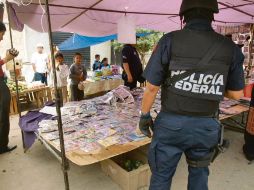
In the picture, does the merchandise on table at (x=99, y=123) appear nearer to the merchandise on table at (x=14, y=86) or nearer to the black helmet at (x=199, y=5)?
→ the black helmet at (x=199, y=5)

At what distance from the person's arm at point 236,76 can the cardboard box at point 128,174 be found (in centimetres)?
144

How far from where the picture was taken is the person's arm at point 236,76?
1965 mm

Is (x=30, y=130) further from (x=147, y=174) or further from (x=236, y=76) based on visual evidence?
(x=236, y=76)

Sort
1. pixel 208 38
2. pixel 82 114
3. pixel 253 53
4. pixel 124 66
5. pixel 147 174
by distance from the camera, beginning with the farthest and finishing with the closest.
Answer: pixel 253 53 < pixel 124 66 < pixel 82 114 < pixel 147 174 < pixel 208 38

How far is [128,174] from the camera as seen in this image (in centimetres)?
287

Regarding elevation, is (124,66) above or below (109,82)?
above

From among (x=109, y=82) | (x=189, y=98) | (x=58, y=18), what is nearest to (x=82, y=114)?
(x=58, y=18)

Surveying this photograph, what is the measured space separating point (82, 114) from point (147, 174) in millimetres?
1576

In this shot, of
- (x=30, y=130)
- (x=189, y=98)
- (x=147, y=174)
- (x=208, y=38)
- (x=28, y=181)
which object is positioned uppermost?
(x=208, y=38)

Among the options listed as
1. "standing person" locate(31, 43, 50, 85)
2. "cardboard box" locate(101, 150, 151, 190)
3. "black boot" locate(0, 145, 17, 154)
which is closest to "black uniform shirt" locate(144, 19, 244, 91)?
"cardboard box" locate(101, 150, 151, 190)

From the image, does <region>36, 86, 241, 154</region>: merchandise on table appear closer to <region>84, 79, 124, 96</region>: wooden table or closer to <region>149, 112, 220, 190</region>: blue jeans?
<region>149, 112, 220, 190</region>: blue jeans

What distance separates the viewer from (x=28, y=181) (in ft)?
10.9

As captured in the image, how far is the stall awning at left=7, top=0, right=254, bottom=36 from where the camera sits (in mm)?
4254

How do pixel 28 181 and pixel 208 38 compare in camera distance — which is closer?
pixel 208 38
